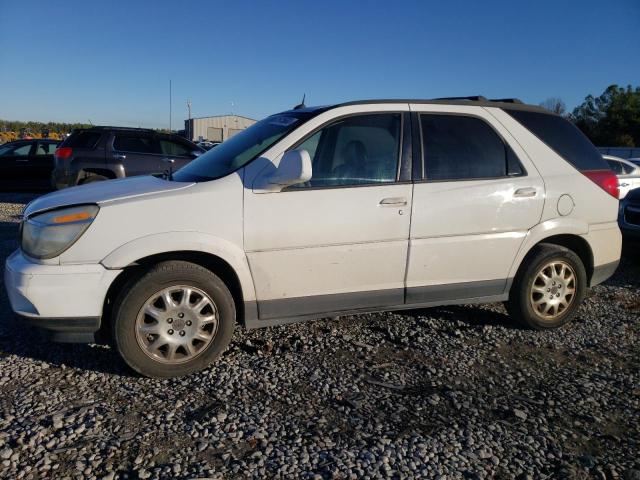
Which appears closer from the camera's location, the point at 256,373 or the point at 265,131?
the point at 256,373

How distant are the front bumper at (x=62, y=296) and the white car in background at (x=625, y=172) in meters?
10.1

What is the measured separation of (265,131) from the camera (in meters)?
3.99

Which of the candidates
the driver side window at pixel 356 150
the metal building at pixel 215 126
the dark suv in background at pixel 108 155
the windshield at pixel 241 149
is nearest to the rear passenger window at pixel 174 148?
the dark suv in background at pixel 108 155

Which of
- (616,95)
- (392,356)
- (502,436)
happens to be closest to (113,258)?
(392,356)

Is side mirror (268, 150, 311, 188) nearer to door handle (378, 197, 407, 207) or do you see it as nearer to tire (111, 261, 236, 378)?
door handle (378, 197, 407, 207)

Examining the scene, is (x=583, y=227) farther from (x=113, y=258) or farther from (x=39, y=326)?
(x=39, y=326)

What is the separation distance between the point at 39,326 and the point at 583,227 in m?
4.12

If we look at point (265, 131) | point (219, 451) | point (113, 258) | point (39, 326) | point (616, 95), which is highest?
point (616, 95)

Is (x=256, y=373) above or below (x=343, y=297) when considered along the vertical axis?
below

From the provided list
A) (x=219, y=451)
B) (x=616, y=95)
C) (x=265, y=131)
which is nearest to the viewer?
(x=219, y=451)

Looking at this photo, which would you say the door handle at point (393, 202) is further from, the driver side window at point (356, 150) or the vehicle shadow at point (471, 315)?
the vehicle shadow at point (471, 315)

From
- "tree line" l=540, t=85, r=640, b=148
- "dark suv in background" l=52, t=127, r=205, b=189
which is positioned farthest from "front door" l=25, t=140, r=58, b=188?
"tree line" l=540, t=85, r=640, b=148

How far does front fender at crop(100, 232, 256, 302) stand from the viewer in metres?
3.17

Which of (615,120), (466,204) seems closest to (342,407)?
(466,204)
